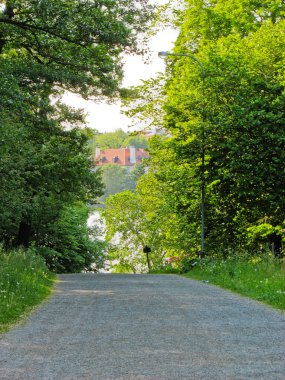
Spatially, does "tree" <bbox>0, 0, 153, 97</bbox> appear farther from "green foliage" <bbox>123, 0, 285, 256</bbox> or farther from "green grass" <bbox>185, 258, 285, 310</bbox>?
"green grass" <bbox>185, 258, 285, 310</bbox>

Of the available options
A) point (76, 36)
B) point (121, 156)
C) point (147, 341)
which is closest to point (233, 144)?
point (76, 36)

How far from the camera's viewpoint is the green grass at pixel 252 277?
13194mm

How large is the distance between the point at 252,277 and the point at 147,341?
8.67 meters

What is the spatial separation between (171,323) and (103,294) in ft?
16.7

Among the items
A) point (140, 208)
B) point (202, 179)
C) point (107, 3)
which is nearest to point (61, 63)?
point (107, 3)

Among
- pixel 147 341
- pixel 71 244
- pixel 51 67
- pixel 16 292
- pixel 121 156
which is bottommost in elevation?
pixel 147 341

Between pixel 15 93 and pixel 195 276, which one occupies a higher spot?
pixel 15 93

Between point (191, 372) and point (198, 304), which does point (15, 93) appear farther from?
point (191, 372)

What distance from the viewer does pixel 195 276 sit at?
22000mm

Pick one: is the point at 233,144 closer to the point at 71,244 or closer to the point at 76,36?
the point at 76,36

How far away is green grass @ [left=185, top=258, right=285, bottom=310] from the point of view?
1319 cm

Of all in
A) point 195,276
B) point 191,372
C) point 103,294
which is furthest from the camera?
point 195,276

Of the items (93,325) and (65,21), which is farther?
(65,21)

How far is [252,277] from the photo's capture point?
53.3 ft
